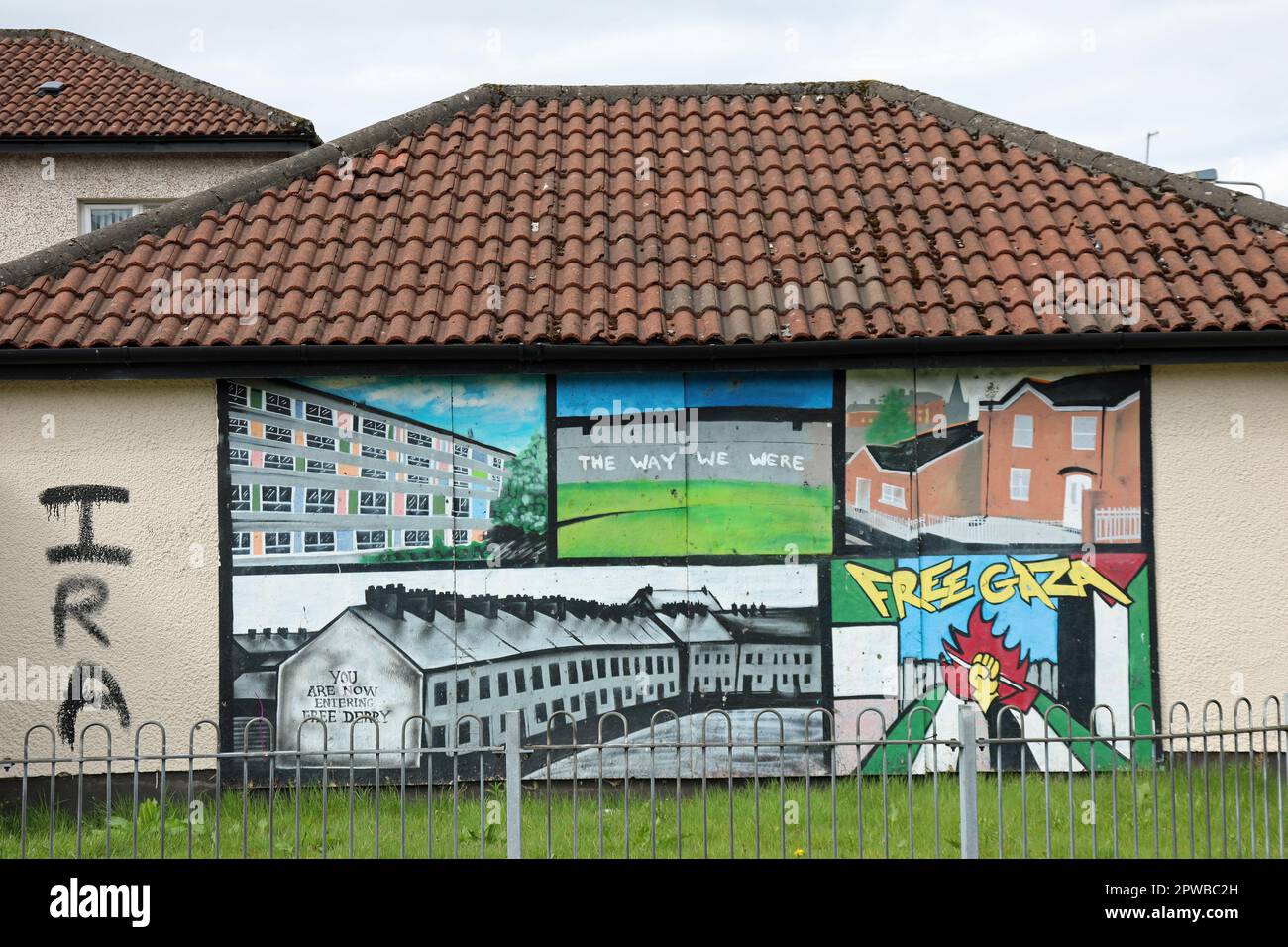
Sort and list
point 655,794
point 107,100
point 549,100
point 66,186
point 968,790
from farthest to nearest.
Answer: point 107,100 < point 66,186 < point 549,100 < point 655,794 < point 968,790

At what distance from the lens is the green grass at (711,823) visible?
22.3ft

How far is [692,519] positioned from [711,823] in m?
2.08

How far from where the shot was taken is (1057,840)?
275 inches

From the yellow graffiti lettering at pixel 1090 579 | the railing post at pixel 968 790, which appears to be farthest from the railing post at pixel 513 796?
the yellow graffiti lettering at pixel 1090 579

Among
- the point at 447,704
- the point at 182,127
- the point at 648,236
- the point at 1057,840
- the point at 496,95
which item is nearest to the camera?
the point at 1057,840

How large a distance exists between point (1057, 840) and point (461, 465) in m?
4.50

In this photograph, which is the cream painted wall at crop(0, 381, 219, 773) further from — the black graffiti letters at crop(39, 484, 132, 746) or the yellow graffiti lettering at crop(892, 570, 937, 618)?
the yellow graffiti lettering at crop(892, 570, 937, 618)

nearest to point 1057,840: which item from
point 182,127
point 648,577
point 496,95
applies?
point 648,577

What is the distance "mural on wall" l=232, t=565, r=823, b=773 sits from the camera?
8.34m

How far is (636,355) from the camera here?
26.8 ft

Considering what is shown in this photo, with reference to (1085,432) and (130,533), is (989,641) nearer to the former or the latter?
(1085,432)

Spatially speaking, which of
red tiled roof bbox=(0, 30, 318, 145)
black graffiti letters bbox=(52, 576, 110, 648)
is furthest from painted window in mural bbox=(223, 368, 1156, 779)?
red tiled roof bbox=(0, 30, 318, 145)

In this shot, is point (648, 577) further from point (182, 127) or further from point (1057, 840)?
point (182, 127)

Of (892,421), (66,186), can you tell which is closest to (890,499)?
(892,421)
